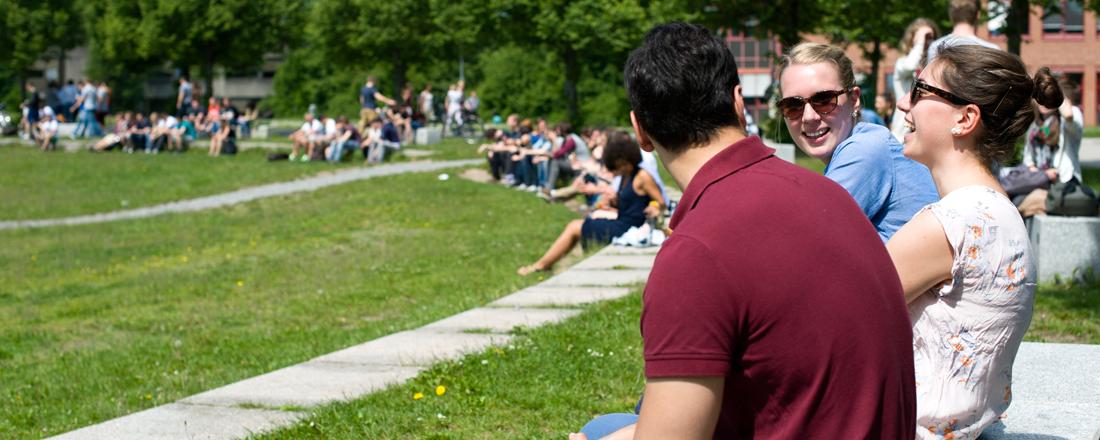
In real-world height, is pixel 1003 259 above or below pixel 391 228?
above

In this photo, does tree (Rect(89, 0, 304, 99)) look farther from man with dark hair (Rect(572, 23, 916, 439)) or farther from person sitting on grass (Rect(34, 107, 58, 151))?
man with dark hair (Rect(572, 23, 916, 439))

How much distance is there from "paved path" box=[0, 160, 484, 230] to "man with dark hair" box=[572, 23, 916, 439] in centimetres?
2007

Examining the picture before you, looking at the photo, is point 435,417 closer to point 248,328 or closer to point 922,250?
point 922,250

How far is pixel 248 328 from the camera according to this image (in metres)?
10.7

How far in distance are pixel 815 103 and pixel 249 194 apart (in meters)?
20.6

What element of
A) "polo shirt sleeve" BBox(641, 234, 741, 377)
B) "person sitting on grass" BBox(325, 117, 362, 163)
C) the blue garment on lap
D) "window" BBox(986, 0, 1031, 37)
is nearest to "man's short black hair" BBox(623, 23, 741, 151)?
"polo shirt sleeve" BBox(641, 234, 741, 377)

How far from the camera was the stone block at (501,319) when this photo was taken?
27.6ft

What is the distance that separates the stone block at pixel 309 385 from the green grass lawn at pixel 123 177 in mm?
16820

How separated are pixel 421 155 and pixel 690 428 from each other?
27475 mm

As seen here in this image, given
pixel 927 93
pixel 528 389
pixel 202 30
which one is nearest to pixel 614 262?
pixel 528 389

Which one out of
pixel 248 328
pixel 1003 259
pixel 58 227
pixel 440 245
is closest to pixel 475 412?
pixel 1003 259

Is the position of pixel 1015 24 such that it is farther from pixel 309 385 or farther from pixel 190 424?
pixel 190 424

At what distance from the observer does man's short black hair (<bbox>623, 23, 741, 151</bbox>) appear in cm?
251

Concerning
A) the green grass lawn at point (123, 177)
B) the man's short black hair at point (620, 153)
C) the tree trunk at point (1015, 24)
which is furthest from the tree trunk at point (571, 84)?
the man's short black hair at point (620, 153)
